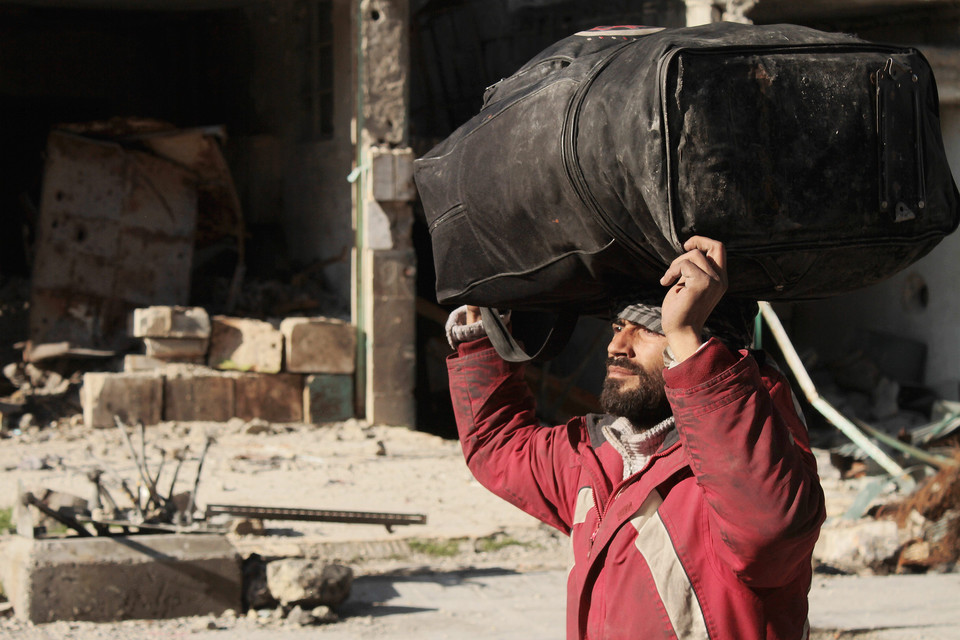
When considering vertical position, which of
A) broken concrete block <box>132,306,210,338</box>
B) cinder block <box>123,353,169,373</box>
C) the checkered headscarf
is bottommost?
cinder block <box>123,353,169,373</box>

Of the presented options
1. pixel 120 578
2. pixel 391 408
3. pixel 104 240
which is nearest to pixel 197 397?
pixel 391 408

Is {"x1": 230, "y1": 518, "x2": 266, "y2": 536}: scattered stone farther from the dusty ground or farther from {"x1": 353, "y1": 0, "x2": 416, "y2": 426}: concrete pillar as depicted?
{"x1": 353, "y1": 0, "x2": 416, "y2": 426}: concrete pillar

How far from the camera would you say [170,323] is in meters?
9.02

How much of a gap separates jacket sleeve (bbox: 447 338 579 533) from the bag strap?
0.28 feet

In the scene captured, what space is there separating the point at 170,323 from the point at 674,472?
7.65 meters

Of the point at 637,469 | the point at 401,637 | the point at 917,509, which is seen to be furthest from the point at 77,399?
the point at 637,469

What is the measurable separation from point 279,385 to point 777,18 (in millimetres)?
5416

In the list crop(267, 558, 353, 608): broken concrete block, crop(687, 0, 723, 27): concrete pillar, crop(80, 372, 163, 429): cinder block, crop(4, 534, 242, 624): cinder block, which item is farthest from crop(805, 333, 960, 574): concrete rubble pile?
crop(80, 372, 163, 429): cinder block

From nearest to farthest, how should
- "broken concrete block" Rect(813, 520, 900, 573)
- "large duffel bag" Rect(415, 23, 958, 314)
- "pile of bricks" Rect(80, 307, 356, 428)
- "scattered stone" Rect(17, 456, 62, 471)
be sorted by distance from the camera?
"large duffel bag" Rect(415, 23, 958, 314) < "broken concrete block" Rect(813, 520, 900, 573) < "scattered stone" Rect(17, 456, 62, 471) < "pile of bricks" Rect(80, 307, 356, 428)

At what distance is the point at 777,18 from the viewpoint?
9.98 metres

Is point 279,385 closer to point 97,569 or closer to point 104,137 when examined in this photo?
point 104,137

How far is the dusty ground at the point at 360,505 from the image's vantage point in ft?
14.3

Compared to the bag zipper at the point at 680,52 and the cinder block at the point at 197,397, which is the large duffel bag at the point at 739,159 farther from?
the cinder block at the point at 197,397

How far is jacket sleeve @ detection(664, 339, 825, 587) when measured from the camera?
5.31 ft
